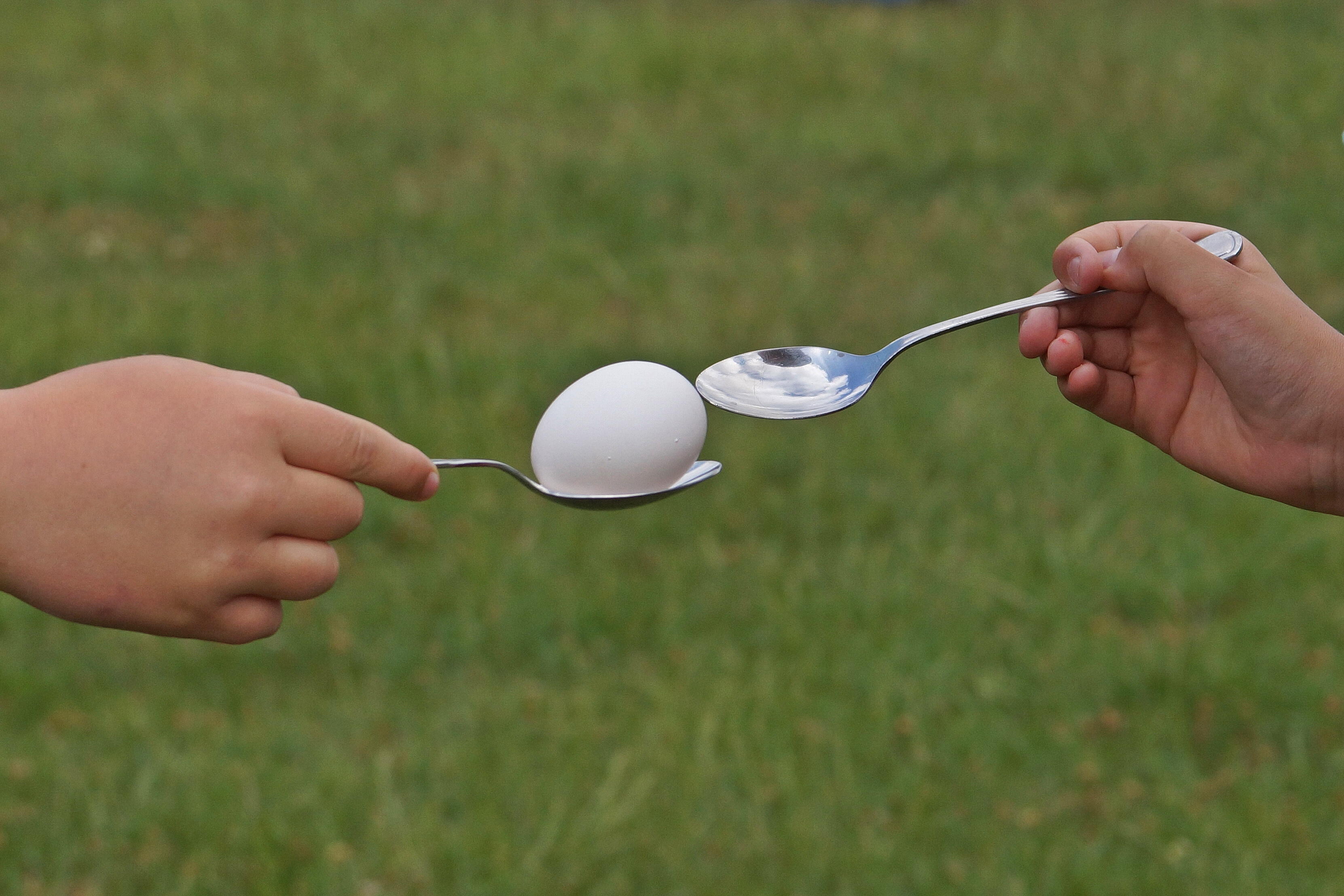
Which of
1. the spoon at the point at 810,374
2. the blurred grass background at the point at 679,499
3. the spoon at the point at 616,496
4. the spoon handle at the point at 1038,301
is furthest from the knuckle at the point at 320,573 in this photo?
the blurred grass background at the point at 679,499

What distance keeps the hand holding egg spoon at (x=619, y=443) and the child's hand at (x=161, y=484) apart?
0.99ft

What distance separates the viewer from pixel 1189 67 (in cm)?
531

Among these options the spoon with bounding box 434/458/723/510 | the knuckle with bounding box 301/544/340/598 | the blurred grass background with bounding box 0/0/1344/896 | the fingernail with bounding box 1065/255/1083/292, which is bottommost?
the blurred grass background with bounding box 0/0/1344/896

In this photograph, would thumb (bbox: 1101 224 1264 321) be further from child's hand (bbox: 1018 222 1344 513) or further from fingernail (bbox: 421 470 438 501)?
fingernail (bbox: 421 470 438 501)

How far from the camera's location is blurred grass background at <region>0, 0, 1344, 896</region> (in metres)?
2.31

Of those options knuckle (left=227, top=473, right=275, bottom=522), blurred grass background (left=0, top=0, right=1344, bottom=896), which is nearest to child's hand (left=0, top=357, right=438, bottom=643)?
knuckle (left=227, top=473, right=275, bottom=522)

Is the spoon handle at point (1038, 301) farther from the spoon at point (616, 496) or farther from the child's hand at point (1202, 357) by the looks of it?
the spoon at point (616, 496)

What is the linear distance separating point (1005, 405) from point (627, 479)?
2.08 metres

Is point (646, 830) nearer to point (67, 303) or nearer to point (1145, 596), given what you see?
point (1145, 596)

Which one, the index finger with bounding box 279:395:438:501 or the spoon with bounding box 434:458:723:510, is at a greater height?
the index finger with bounding box 279:395:438:501

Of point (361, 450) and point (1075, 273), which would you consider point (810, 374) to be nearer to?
point (1075, 273)

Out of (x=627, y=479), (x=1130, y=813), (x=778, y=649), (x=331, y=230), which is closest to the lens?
(x=627, y=479)

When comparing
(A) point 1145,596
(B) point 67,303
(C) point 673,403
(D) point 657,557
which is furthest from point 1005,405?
(B) point 67,303

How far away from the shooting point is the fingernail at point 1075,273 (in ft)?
5.07
